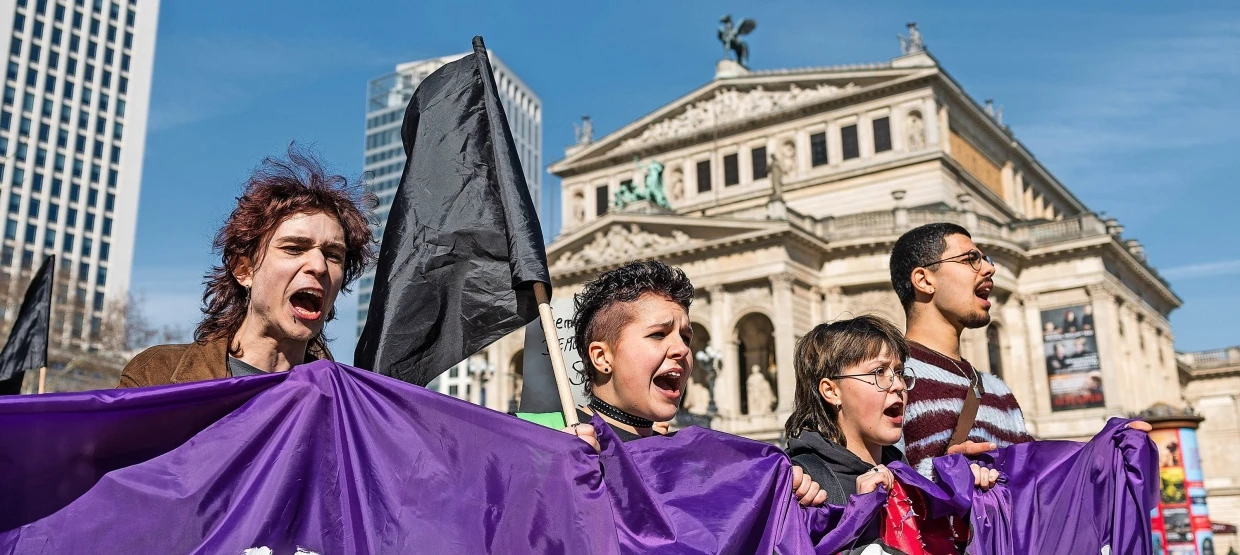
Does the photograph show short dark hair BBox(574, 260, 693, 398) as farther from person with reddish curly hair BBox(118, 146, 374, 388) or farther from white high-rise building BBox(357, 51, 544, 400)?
white high-rise building BBox(357, 51, 544, 400)

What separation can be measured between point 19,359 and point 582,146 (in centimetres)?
4488

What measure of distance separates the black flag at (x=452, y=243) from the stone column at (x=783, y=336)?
3108 cm

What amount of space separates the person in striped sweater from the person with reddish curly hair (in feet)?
8.00

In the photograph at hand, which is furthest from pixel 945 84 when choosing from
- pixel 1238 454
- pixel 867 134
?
pixel 1238 454

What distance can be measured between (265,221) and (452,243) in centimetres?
62

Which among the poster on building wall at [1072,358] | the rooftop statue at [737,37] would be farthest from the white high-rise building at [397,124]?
the poster on building wall at [1072,358]

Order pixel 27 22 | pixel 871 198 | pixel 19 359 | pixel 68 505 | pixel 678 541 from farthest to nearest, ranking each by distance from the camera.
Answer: pixel 27 22 → pixel 871 198 → pixel 19 359 → pixel 678 541 → pixel 68 505

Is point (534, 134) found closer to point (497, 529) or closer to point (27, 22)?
point (27, 22)

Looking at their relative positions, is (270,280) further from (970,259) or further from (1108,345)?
(1108,345)

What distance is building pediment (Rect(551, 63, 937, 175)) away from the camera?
44.5 meters

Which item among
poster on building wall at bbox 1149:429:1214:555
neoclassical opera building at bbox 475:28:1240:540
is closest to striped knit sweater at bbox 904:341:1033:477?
poster on building wall at bbox 1149:429:1214:555

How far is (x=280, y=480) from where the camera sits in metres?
2.64

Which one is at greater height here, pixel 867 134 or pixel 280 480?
pixel 867 134

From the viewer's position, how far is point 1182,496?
14.7 m
